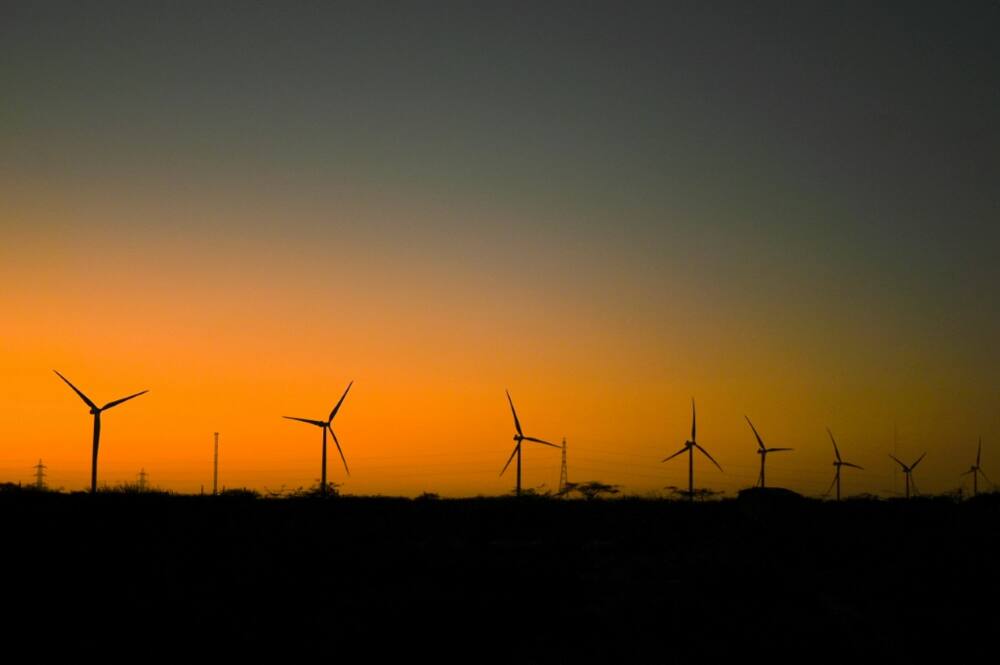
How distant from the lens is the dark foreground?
49375mm

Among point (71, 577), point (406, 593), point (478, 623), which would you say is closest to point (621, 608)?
point (478, 623)

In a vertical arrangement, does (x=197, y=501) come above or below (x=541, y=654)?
above

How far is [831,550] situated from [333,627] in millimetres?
36693

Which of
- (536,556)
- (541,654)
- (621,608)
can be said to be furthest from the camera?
(536,556)

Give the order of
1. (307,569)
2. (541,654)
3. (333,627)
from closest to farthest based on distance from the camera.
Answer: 1. (541,654)
2. (333,627)
3. (307,569)

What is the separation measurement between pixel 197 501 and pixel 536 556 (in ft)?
98.8

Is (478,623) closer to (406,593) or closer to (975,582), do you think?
(406,593)

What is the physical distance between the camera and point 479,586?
59.0 meters

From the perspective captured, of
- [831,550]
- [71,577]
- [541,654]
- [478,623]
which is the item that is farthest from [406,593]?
[831,550]

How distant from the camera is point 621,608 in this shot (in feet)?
180

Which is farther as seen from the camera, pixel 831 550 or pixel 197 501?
pixel 197 501

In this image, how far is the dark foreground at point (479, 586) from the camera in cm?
4938

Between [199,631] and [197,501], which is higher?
[197,501]

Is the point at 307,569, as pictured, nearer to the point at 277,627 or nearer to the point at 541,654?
the point at 277,627
